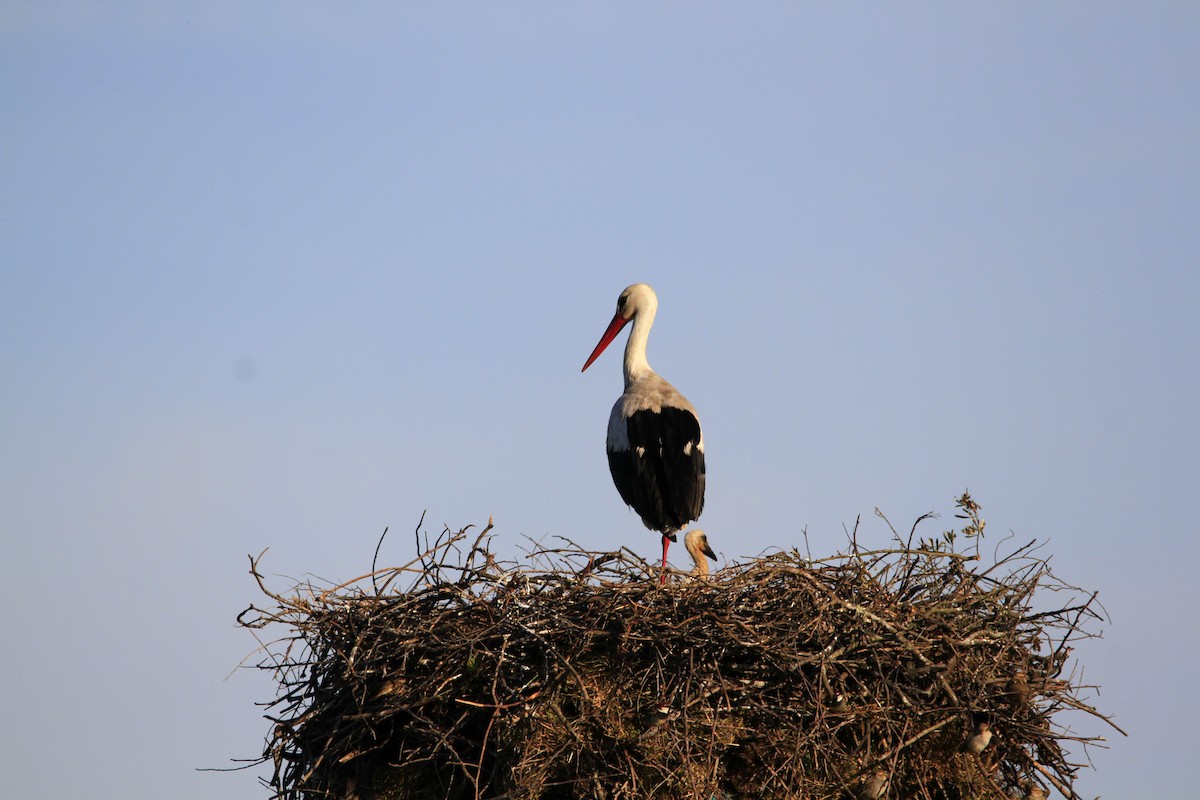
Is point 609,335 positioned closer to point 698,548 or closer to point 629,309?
point 629,309

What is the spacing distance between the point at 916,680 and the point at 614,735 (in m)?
1.38

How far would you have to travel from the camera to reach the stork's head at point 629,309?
960cm

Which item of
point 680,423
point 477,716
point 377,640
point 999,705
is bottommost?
point 999,705

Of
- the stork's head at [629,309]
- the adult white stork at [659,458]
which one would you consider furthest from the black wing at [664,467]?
the stork's head at [629,309]

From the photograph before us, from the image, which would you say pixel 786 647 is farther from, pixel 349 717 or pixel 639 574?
pixel 349 717

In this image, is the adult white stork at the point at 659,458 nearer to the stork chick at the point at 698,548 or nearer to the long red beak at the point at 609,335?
the stork chick at the point at 698,548

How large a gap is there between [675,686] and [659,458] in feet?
8.81

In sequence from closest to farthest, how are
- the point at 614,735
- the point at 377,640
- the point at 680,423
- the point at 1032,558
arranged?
the point at 614,735
the point at 377,640
the point at 1032,558
the point at 680,423

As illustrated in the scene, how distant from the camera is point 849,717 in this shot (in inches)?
221

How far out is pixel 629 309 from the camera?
32.0 ft

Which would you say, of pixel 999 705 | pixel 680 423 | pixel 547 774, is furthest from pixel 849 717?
pixel 680 423

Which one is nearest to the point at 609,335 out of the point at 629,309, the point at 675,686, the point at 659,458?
the point at 629,309

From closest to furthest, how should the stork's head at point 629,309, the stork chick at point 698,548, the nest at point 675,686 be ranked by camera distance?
the nest at point 675,686 < the stork chick at point 698,548 < the stork's head at point 629,309

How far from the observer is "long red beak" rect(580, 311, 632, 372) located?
9.91 meters
